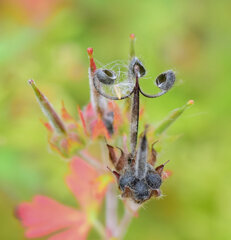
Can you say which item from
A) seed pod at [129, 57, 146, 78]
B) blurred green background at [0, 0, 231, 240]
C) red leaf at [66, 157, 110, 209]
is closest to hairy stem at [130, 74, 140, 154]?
seed pod at [129, 57, 146, 78]

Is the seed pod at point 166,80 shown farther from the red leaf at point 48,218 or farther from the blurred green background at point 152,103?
the blurred green background at point 152,103

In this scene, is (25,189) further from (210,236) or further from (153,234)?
(210,236)

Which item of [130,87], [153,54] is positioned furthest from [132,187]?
[153,54]

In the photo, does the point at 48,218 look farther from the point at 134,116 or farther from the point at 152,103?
the point at 152,103

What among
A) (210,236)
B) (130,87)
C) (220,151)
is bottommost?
(210,236)

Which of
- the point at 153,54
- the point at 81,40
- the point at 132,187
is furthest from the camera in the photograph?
the point at 81,40

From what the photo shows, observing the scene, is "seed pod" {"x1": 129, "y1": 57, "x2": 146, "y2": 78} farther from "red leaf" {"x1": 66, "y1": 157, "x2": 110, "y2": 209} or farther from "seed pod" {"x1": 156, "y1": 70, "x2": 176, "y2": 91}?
"red leaf" {"x1": 66, "y1": 157, "x2": 110, "y2": 209}

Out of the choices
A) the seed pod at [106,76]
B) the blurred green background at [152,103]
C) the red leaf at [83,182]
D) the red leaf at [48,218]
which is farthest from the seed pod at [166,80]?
the blurred green background at [152,103]

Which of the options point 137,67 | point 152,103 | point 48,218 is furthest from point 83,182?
point 152,103
